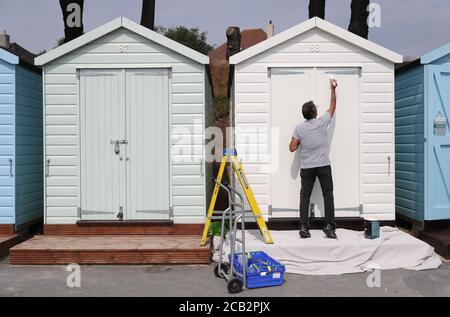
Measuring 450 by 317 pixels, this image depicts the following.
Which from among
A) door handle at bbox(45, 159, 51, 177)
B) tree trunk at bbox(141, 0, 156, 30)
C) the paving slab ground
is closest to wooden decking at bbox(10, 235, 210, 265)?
the paving slab ground

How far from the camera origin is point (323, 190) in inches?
235

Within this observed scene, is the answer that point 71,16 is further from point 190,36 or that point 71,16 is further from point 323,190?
point 190,36

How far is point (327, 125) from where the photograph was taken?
6.07 meters

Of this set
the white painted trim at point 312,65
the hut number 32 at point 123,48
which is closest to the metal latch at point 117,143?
the hut number 32 at point 123,48

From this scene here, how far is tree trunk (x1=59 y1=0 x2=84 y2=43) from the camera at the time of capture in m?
10.9

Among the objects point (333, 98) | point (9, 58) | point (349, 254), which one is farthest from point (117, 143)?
point (349, 254)

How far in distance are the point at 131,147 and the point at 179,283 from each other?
2268 millimetres

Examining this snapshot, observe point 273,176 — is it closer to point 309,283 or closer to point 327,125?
point 327,125

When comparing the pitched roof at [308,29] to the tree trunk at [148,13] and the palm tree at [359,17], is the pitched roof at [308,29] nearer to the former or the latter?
the palm tree at [359,17]

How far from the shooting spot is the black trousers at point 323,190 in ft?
19.5

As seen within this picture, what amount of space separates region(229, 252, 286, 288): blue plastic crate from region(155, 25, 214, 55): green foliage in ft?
111

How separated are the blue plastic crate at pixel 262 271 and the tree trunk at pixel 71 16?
7989mm
